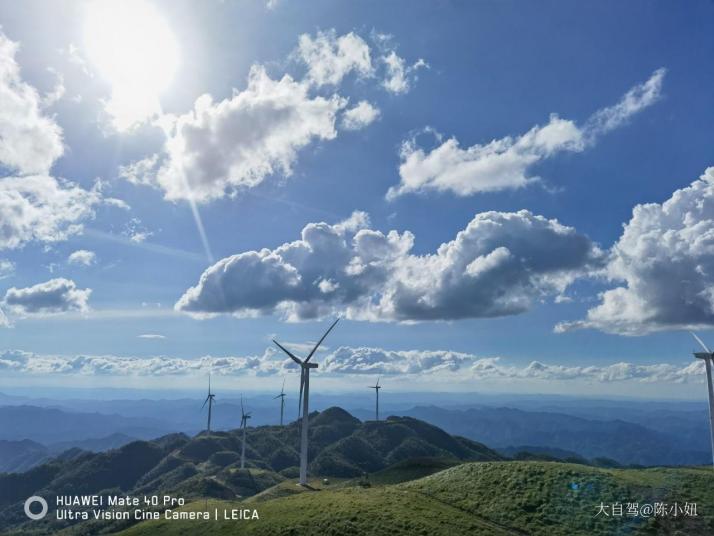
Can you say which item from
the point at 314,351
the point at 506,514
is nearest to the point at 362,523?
the point at 506,514

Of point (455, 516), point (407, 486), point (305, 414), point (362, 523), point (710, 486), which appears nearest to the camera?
point (362, 523)

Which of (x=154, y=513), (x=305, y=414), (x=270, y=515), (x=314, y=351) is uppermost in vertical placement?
(x=314, y=351)

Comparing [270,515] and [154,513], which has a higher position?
[270,515]

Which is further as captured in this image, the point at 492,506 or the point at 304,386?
the point at 304,386

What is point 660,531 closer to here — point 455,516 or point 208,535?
point 455,516

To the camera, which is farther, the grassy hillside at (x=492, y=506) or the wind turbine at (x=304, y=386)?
the wind turbine at (x=304, y=386)

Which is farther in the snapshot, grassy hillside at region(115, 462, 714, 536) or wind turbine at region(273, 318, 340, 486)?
wind turbine at region(273, 318, 340, 486)

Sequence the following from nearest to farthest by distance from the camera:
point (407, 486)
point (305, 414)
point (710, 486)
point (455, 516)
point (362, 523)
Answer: point (362, 523), point (455, 516), point (710, 486), point (407, 486), point (305, 414)

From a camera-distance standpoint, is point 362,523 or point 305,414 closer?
point 362,523
